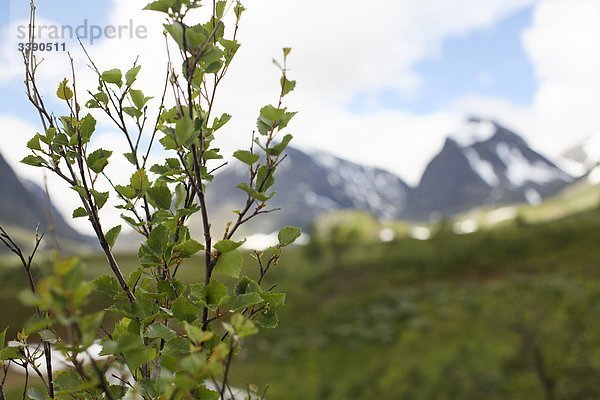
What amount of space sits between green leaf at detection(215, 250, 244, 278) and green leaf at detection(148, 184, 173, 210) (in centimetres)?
34

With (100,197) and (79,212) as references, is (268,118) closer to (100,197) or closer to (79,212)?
(100,197)

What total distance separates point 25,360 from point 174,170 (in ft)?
3.32

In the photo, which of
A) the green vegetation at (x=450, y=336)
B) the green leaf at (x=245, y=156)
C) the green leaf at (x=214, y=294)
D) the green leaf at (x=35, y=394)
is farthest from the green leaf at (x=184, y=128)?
the green vegetation at (x=450, y=336)

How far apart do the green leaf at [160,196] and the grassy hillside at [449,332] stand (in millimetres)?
1639

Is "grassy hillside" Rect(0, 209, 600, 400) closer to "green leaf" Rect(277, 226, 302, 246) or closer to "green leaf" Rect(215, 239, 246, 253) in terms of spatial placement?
"green leaf" Rect(277, 226, 302, 246)

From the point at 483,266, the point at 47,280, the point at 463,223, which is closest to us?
the point at 47,280

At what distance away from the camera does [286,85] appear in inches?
65.6

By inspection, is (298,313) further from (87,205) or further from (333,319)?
(87,205)

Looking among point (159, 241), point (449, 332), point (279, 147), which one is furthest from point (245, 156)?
point (449, 332)

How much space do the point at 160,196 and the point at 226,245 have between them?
1.27 ft

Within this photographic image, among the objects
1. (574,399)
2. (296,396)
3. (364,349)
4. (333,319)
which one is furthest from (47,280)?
(333,319)

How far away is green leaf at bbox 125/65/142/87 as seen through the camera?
171 centimetres

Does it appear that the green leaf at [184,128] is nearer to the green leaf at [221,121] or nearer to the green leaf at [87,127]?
the green leaf at [221,121]

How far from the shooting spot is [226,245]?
1.43 meters
